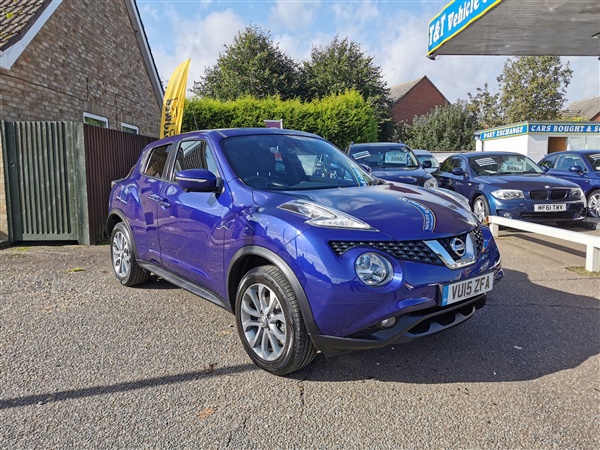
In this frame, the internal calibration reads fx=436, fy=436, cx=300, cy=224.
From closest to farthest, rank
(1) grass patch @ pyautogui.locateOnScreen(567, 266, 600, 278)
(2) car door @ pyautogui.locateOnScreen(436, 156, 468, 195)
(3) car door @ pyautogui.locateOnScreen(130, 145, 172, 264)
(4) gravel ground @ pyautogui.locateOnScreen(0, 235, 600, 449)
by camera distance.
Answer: (4) gravel ground @ pyautogui.locateOnScreen(0, 235, 600, 449)
(3) car door @ pyautogui.locateOnScreen(130, 145, 172, 264)
(1) grass patch @ pyautogui.locateOnScreen(567, 266, 600, 278)
(2) car door @ pyautogui.locateOnScreen(436, 156, 468, 195)

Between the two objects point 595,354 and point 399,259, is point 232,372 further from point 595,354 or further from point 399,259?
point 595,354

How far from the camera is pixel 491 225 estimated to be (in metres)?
7.86

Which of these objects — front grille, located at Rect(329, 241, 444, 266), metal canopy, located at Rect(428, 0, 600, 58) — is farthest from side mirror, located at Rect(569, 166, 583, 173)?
front grille, located at Rect(329, 241, 444, 266)

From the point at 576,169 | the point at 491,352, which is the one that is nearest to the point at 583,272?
the point at 491,352

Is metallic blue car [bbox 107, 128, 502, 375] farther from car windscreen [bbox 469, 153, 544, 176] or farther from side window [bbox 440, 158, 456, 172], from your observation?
side window [bbox 440, 158, 456, 172]

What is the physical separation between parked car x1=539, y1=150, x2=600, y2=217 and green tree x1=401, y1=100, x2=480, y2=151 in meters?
23.5

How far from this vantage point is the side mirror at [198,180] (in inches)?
128

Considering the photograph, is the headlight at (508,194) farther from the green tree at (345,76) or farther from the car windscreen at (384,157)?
the green tree at (345,76)

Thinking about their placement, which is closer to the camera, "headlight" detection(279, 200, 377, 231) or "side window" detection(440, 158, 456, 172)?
"headlight" detection(279, 200, 377, 231)

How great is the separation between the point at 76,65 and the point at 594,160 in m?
13.1

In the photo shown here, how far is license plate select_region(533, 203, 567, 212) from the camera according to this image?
24.9 ft

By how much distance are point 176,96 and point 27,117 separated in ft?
14.6

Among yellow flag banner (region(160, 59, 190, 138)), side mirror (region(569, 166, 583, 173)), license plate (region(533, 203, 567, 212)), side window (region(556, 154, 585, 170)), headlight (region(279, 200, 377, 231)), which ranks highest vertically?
yellow flag banner (region(160, 59, 190, 138))

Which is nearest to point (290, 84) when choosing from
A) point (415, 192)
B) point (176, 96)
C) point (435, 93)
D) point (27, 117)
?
point (435, 93)
